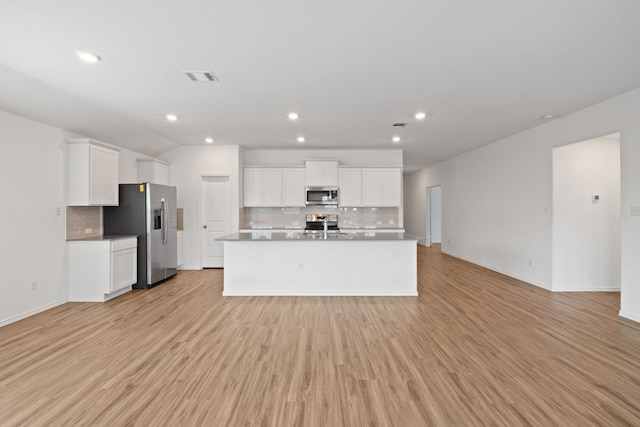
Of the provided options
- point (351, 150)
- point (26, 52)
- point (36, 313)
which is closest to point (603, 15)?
point (26, 52)

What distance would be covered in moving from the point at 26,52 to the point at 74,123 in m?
1.99

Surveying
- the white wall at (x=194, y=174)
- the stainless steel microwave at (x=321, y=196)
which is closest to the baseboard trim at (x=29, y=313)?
the white wall at (x=194, y=174)

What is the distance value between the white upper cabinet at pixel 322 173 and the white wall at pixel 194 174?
1.63m

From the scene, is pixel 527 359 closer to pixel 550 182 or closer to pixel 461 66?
pixel 461 66

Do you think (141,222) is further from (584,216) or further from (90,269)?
(584,216)

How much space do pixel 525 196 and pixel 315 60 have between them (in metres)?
4.90

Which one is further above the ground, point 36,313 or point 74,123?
point 74,123

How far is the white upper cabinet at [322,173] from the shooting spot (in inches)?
278

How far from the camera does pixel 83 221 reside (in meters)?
4.97

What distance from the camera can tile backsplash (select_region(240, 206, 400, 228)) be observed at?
739 cm

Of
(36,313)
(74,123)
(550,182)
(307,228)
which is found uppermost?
(74,123)

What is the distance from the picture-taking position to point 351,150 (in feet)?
24.3

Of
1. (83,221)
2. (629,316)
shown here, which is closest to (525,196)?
(629,316)

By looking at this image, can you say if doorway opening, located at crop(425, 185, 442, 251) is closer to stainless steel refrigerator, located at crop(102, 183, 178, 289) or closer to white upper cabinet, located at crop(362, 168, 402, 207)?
white upper cabinet, located at crop(362, 168, 402, 207)
